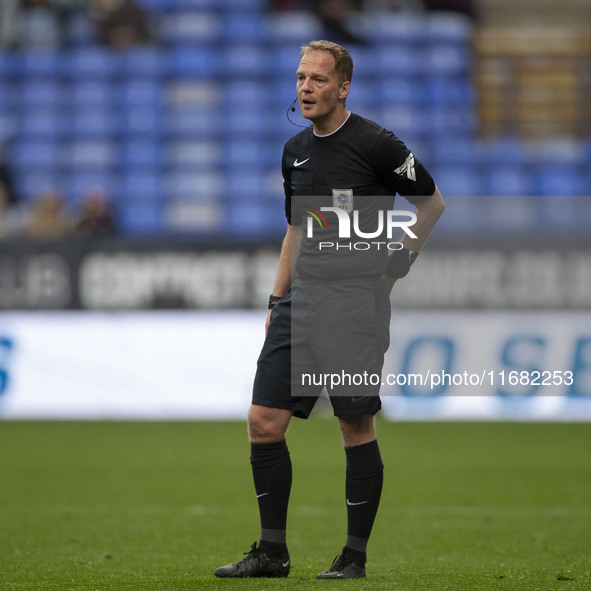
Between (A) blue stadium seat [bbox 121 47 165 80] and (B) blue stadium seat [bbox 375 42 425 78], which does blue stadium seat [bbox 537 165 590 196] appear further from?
(A) blue stadium seat [bbox 121 47 165 80]

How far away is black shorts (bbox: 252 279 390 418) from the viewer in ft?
12.5

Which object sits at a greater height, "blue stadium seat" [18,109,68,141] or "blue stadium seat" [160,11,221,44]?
"blue stadium seat" [160,11,221,44]

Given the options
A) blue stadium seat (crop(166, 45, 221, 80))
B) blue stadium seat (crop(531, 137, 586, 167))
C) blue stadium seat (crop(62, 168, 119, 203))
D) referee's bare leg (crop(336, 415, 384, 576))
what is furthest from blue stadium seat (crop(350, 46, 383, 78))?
referee's bare leg (crop(336, 415, 384, 576))

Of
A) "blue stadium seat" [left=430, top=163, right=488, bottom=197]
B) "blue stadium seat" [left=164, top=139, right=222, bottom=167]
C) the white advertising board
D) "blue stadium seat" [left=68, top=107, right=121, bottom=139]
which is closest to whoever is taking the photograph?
the white advertising board

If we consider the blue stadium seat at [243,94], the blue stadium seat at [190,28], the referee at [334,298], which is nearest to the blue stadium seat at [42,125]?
the blue stadium seat at [190,28]

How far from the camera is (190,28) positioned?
15.3 m

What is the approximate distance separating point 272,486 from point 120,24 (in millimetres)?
12183

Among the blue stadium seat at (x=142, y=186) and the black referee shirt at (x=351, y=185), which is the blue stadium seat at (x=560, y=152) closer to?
the blue stadium seat at (x=142, y=186)

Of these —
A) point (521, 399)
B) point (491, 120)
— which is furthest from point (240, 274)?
point (491, 120)

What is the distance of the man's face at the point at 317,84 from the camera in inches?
149

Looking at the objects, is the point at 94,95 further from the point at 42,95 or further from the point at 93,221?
the point at 93,221

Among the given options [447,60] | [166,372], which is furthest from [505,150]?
[166,372]

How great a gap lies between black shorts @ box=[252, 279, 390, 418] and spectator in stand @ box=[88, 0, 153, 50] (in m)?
11.9

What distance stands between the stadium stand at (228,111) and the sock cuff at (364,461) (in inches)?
390
